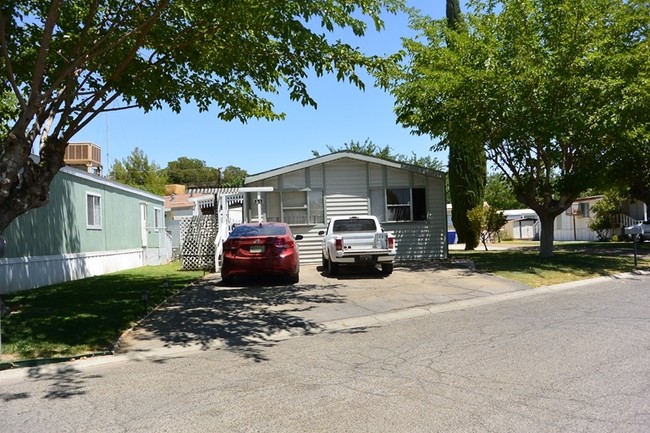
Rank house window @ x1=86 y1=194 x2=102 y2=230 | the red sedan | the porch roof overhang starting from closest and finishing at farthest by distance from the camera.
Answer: the red sedan → house window @ x1=86 y1=194 x2=102 y2=230 → the porch roof overhang

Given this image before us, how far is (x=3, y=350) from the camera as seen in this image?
7117 millimetres

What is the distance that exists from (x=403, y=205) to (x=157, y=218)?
42.7 ft

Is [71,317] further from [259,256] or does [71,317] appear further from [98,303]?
[259,256]

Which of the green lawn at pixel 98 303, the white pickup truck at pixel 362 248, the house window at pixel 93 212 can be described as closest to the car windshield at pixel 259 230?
the white pickup truck at pixel 362 248

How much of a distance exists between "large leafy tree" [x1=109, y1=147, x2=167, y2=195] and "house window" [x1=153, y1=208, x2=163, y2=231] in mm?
22322

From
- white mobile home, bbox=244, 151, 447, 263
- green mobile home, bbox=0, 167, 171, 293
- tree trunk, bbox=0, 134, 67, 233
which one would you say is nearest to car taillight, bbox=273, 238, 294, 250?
tree trunk, bbox=0, 134, 67, 233

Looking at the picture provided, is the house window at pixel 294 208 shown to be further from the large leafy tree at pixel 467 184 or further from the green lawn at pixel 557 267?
the large leafy tree at pixel 467 184

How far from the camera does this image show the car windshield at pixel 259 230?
13.3 meters

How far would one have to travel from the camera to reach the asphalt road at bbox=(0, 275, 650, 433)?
14.8 feet

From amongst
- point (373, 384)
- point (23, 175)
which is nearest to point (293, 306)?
point (373, 384)

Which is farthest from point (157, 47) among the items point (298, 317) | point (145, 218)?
point (145, 218)

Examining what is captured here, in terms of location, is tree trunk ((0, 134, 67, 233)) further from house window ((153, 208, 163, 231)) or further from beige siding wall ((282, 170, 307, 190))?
house window ((153, 208, 163, 231))

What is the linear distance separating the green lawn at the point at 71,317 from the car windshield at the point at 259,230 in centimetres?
188

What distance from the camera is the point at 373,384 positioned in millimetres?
5496
